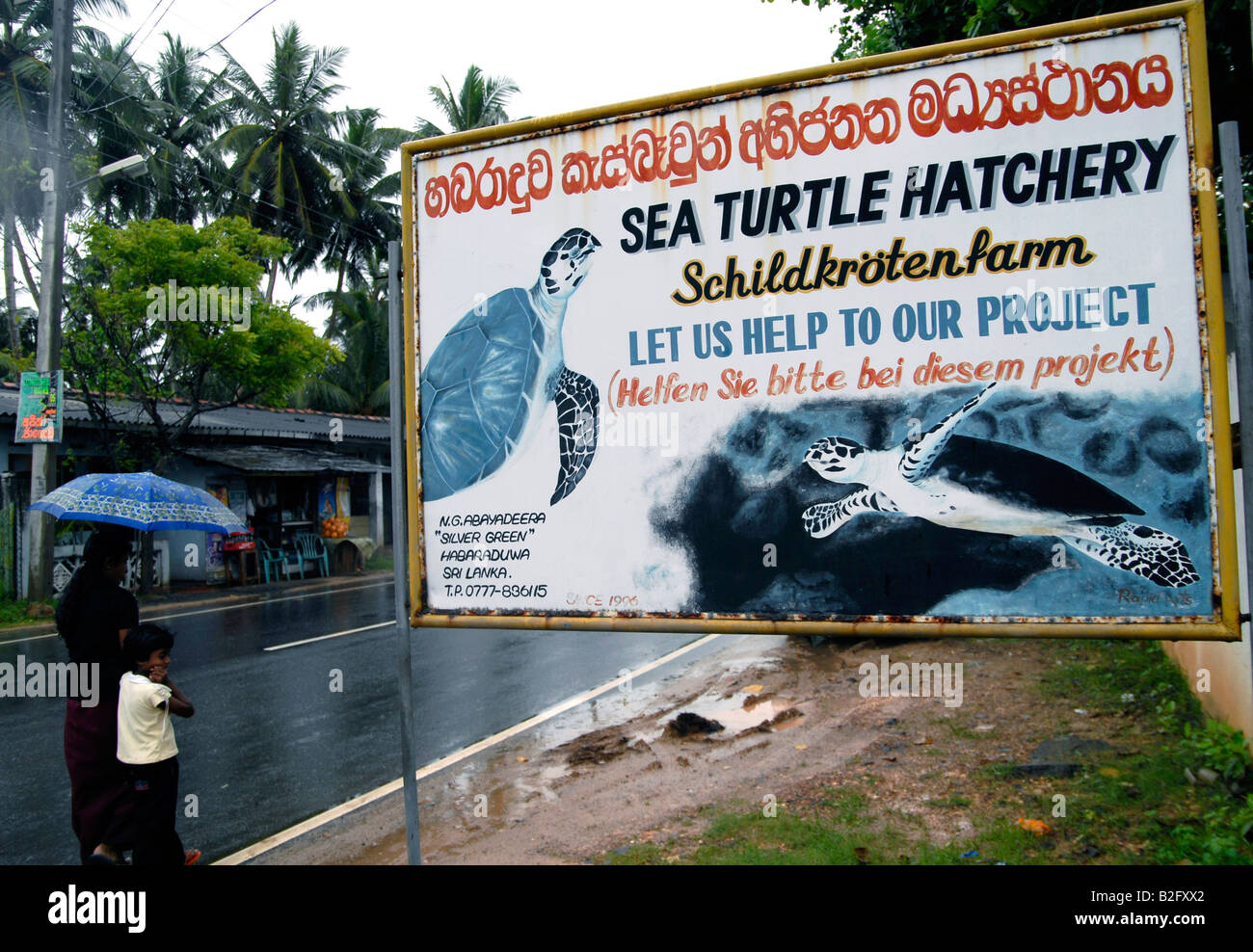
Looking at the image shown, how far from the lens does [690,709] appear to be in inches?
295

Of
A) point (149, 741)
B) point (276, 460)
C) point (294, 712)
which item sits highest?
point (276, 460)

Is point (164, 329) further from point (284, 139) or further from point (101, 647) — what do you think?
point (284, 139)

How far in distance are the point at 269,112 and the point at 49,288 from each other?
20096 millimetres

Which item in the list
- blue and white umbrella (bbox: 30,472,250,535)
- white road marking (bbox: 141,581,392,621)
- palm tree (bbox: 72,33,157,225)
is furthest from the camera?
palm tree (bbox: 72,33,157,225)

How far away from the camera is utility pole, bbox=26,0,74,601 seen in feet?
44.5

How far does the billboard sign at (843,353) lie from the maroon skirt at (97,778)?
6.28ft

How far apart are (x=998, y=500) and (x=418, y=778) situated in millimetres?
4659

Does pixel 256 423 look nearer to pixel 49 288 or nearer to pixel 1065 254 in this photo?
pixel 49 288

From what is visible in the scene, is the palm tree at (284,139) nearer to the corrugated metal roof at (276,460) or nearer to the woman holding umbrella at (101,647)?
the corrugated metal roof at (276,460)

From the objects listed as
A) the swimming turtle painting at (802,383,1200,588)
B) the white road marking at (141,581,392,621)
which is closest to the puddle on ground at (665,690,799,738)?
the swimming turtle painting at (802,383,1200,588)

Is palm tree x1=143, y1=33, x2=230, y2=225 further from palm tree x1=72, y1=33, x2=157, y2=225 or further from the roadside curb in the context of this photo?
the roadside curb

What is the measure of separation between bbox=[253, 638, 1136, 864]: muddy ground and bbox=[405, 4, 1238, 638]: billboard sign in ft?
6.72

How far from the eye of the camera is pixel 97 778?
425 cm
